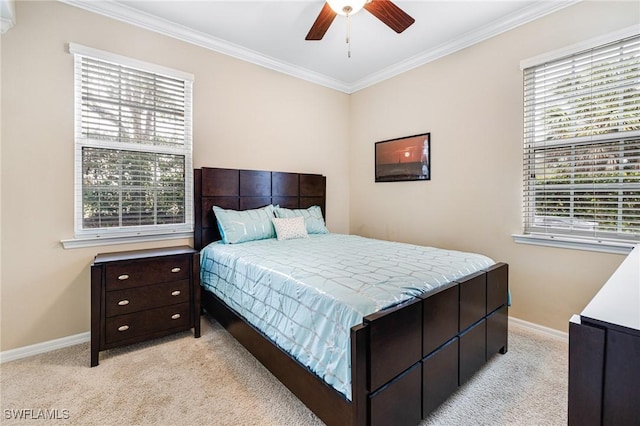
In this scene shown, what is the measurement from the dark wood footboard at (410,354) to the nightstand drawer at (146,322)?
677 millimetres

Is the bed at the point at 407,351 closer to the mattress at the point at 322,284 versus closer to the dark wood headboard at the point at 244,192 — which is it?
the mattress at the point at 322,284

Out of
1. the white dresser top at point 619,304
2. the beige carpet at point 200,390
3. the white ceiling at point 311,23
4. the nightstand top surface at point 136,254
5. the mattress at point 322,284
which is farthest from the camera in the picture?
the white ceiling at point 311,23

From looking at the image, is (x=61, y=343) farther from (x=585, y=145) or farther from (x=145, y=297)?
(x=585, y=145)

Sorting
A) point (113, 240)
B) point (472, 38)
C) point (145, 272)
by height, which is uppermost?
point (472, 38)

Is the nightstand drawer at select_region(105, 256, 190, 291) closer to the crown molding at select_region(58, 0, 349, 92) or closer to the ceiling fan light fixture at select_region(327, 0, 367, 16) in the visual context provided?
the crown molding at select_region(58, 0, 349, 92)

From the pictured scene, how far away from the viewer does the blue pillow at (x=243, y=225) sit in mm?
2903

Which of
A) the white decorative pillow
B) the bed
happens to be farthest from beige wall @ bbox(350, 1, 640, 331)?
the white decorative pillow

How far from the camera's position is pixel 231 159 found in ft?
10.9

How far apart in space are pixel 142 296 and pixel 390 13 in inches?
114

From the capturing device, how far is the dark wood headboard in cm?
305

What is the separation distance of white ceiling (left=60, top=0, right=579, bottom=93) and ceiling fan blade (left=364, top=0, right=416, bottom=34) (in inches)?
15.1

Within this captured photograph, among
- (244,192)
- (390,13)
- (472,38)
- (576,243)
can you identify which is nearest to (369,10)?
(390,13)

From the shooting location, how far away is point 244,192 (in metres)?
3.36

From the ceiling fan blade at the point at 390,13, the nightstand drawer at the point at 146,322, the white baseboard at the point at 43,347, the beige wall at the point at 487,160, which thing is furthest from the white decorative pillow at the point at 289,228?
the ceiling fan blade at the point at 390,13
